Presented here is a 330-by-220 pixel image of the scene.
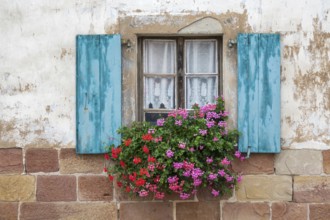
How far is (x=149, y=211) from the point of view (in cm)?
450

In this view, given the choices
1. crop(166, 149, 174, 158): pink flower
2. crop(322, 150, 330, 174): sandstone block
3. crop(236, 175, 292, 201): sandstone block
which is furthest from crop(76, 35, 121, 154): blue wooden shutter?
crop(322, 150, 330, 174): sandstone block

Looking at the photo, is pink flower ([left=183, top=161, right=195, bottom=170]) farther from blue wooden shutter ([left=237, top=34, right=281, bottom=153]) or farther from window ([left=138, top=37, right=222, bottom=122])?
window ([left=138, top=37, right=222, bottom=122])

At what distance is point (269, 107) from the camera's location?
4402 mm

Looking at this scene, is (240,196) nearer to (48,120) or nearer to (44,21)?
(48,120)

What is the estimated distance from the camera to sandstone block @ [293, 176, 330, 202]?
4.48 m

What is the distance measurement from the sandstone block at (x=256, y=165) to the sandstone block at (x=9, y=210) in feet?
6.40

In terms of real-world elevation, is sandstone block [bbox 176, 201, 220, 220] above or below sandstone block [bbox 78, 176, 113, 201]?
below

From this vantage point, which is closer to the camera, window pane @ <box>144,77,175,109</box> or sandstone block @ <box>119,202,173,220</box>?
sandstone block @ <box>119,202,173,220</box>

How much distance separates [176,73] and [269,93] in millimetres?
861

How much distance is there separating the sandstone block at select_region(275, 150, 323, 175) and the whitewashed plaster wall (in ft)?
0.30

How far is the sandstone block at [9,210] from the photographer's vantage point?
455 cm

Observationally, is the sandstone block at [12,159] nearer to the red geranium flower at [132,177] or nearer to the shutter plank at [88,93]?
the shutter plank at [88,93]

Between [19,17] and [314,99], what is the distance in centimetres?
267

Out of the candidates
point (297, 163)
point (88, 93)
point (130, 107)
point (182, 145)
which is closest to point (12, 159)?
point (88, 93)
